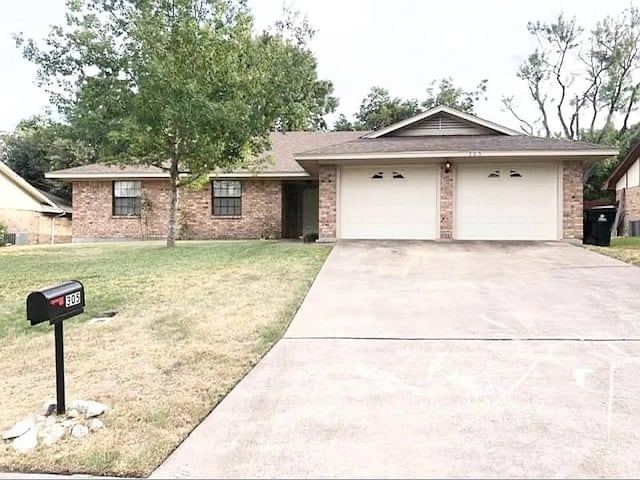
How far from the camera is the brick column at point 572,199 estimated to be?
44.2ft

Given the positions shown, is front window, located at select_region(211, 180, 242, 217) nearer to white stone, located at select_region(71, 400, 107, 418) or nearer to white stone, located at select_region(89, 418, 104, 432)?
white stone, located at select_region(71, 400, 107, 418)

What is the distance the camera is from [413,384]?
14.1ft

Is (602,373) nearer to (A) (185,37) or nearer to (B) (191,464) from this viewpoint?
(B) (191,464)

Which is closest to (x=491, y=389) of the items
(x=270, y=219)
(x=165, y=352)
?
(x=165, y=352)

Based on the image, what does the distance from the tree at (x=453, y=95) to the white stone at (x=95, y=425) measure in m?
33.8

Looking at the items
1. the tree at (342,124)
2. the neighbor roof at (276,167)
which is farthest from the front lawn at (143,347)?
the tree at (342,124)

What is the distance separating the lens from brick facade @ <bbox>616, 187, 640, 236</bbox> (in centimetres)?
2311

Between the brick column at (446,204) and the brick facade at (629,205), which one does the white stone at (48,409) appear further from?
the brick facade at (629,205)

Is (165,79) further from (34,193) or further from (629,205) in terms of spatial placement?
(629,205)

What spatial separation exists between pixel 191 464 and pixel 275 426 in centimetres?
69

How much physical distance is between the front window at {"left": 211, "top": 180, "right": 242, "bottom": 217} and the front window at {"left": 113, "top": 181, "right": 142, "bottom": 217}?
2871mm

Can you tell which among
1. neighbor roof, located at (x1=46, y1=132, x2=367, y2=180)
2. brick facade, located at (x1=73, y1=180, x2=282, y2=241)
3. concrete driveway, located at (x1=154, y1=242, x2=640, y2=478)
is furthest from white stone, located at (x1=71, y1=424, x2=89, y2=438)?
brick facade, located at (x1=73, y1=180, x2=282, y2=241)

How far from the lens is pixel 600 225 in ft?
44.1

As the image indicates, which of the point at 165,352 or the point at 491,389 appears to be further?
the point at 165,352
